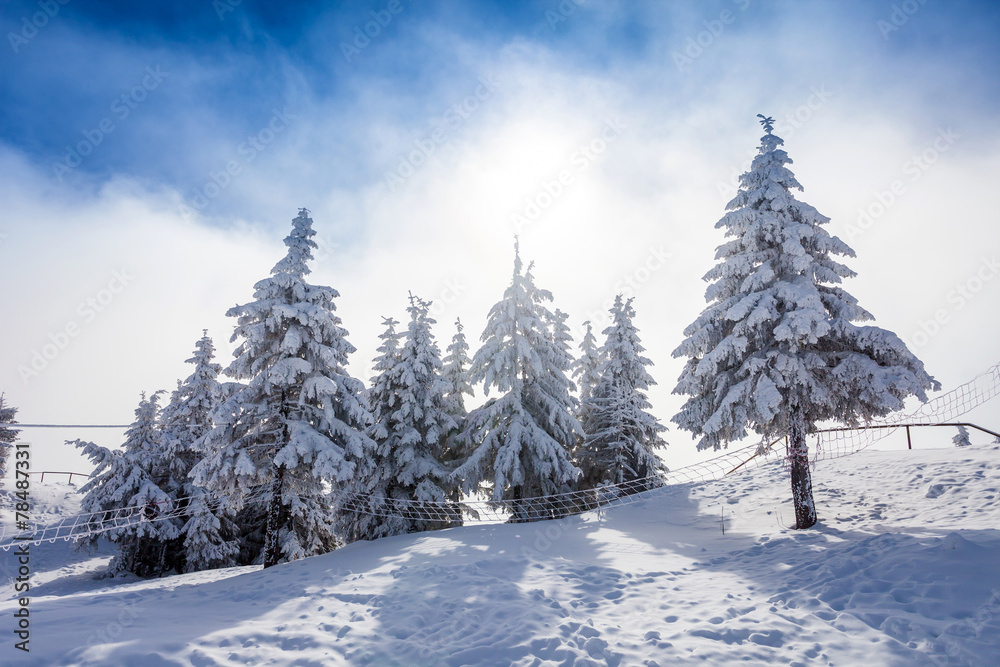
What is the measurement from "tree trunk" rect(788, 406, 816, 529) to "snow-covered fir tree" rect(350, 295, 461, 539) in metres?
11.2

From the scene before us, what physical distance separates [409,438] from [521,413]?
461 cm

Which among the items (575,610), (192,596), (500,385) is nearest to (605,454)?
(500,385)

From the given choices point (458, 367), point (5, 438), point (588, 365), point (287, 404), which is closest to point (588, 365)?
point (588, 365)

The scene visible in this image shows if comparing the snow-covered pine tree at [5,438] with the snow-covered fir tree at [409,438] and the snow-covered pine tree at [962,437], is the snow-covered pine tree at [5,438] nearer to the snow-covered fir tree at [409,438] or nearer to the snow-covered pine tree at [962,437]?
the snow-covered fir tree at [409,438]

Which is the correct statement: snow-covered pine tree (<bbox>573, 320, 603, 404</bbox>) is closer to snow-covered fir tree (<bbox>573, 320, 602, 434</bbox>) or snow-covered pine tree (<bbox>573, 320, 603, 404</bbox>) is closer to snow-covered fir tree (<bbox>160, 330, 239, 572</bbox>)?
snow-covered fir tree (<bbox>573, 320, 602, 434</bbox>)

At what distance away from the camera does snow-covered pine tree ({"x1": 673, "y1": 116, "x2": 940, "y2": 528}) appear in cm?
1244

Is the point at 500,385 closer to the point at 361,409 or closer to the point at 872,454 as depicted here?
the point at 361,409

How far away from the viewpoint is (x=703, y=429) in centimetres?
1357

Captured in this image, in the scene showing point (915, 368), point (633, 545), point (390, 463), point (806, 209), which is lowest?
point (633, 545)

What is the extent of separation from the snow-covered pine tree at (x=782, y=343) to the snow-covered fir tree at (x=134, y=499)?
21836 mm

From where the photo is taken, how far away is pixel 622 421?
22.7m

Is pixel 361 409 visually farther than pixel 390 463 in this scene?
No

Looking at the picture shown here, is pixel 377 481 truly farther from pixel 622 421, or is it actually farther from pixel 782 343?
pixel 782 343

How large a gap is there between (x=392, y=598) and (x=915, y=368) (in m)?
13.5
